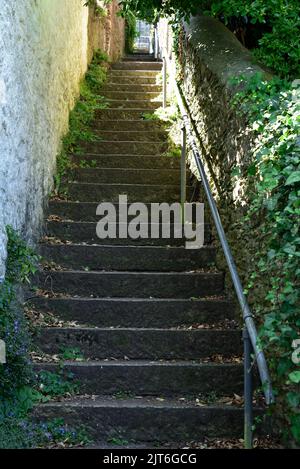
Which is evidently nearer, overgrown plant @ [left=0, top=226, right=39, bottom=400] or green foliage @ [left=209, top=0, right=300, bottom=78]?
overgrown plant @ [left=0, top=226, right=39, bottom=400]

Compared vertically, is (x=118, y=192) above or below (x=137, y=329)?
above

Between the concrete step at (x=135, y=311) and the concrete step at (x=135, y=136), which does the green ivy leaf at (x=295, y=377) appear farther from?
the concrete step at (x=135, y=136)

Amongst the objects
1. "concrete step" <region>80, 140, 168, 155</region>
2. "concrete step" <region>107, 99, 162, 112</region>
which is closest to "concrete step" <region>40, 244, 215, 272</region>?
"concrete step" <region>80, 140, 168, 155</region>

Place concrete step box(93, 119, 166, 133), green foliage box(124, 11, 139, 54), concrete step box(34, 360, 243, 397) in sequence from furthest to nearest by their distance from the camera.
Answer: green foliage box(124, 11, 139, 54) < concrete step box(93, 119, 166, 133) < concrete step box(34, 360, 243, 397)

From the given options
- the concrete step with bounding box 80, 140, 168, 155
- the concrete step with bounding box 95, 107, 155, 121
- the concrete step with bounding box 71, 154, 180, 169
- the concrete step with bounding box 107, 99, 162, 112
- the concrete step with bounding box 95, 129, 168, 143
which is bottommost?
the concrete step with bounding box 71, 154, 180, 169

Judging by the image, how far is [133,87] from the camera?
31.4 ft

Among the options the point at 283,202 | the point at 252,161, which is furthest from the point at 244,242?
the point at 283,202

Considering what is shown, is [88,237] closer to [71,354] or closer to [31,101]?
[31,101]

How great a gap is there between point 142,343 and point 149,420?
68cm

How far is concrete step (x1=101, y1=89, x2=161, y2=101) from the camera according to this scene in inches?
357

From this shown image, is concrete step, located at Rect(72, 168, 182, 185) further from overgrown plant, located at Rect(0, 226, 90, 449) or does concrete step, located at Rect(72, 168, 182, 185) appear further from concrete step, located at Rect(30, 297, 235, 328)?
overgrown plant, located at Rect(0, 226, 90, 449)

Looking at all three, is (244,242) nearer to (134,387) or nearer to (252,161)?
(252,161)

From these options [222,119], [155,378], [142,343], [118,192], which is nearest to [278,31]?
[222,119]
